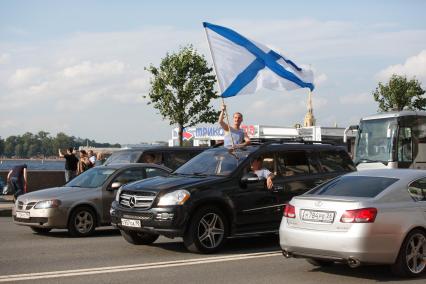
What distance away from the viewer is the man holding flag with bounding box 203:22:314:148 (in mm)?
14625

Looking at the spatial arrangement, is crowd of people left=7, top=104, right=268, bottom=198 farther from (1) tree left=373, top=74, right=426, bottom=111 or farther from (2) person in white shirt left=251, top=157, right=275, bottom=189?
(1) tree left=373, top=74, right=426, bottom=111

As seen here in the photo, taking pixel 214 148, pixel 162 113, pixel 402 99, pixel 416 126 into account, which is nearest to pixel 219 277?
pixel 214 148

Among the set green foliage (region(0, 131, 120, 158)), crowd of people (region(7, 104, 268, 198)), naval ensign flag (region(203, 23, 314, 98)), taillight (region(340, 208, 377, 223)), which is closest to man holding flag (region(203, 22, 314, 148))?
naval ensign flag (region(203, 23, 314, 98))

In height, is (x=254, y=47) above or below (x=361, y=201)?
above

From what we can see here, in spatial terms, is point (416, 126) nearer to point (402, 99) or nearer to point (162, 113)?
point (162, 113)

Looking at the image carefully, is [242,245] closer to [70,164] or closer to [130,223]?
[130,223]

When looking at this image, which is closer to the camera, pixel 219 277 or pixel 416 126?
pixel 219 277

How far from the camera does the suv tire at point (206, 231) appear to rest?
34.5 ft

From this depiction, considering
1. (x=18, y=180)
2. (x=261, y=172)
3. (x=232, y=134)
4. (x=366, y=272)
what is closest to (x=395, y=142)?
(x=232, y=134)

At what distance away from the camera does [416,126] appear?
939 inches

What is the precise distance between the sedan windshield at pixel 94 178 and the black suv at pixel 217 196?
8.12 feet

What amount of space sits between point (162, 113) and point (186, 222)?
88.0ft

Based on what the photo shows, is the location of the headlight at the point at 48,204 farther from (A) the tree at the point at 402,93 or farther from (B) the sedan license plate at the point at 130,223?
(A) the tree at the point at 402,93

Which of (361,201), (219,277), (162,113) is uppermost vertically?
(162,113)
